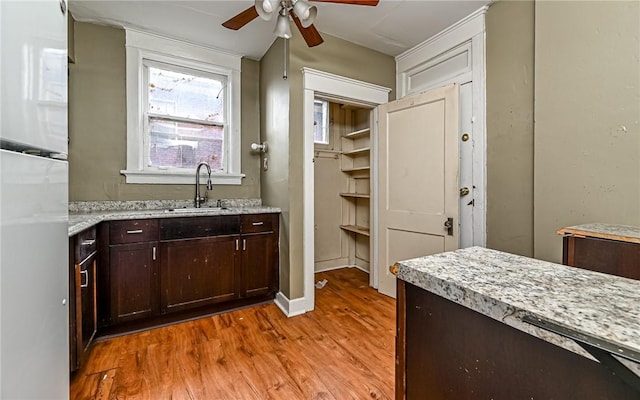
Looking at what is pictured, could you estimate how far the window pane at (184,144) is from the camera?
269cm

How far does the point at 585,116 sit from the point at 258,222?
250 centimetres

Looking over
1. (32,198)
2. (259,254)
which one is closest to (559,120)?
(259,254)

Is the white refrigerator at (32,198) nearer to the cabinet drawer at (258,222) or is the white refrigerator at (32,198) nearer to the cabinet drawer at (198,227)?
the cabinet drawer at (198,227)

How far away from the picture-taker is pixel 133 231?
207 centimetres

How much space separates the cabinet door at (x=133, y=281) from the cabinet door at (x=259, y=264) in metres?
0.71

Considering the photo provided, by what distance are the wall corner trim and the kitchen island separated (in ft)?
5.82

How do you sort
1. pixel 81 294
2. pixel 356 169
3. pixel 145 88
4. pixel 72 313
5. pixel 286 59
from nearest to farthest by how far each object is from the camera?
pixel 72 313, pixel 81 294, pixel 286 59, pixel 145 88, pixel 356 169

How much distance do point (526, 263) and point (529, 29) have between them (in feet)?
6.90

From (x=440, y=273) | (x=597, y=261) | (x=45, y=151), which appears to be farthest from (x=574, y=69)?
(x=45, y=151)

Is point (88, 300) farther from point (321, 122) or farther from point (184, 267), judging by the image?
point (321, 122)

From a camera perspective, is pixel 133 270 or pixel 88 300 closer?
pixel 88 300

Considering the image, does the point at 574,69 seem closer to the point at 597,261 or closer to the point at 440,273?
the point at 597,261

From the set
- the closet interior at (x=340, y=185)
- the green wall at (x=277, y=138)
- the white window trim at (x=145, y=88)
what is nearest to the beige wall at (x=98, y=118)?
the white window trim at (x=145, y=88)

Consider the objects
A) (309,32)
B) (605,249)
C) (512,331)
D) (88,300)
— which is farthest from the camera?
(309,32)
